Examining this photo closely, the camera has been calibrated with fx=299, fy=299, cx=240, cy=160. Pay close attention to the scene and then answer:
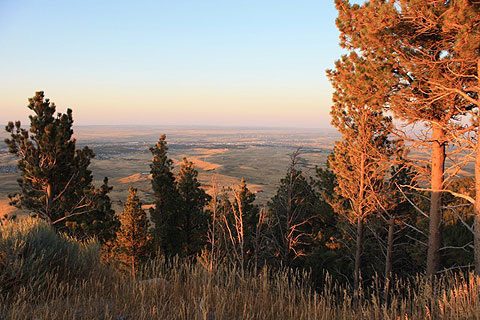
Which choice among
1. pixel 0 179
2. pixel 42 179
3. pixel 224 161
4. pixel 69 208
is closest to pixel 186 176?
pixel 69 208

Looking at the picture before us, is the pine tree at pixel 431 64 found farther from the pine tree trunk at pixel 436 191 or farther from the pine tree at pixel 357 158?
the pine tree at pixel 357 158

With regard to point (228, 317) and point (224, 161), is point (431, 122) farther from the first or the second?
point (224, 161)

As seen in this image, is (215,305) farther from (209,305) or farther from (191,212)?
(191,212)

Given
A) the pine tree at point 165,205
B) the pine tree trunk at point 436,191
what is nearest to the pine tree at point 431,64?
the pine tree trunk at point 436,191

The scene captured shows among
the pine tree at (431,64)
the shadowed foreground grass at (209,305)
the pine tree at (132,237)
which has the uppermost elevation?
the pine tree at (431,64)

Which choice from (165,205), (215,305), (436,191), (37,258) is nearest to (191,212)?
(165,205)

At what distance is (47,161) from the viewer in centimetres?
1419

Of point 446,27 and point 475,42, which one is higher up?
point 446,27

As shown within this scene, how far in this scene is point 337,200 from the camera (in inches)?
656

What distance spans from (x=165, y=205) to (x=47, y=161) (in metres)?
9.42

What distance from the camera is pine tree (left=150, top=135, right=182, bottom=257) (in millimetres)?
22123

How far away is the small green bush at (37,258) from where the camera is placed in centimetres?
454

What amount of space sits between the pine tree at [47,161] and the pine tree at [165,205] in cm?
700

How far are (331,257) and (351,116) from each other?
7764mm
